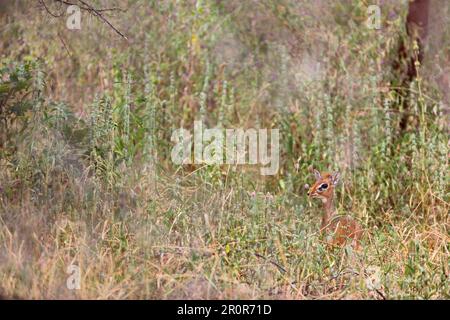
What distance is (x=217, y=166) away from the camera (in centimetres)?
668

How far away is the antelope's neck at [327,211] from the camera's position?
660cm

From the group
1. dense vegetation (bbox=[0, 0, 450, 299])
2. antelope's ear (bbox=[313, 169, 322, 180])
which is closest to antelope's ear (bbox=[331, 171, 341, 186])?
antelope's ear (bbox=[313, 169, 322, 180])

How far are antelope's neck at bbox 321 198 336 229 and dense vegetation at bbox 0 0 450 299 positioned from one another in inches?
5.7

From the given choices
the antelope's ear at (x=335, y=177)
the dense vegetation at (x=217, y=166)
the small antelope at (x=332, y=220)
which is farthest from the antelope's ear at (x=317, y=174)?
the dense vegetation at (x=217, y=166)

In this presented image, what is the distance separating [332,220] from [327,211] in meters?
0.25

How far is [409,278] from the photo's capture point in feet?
18.1

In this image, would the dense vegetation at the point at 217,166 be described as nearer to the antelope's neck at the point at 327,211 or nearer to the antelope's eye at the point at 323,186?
the antelope's neck at the point at 327,211

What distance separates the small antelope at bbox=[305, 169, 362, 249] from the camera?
20.3 feet

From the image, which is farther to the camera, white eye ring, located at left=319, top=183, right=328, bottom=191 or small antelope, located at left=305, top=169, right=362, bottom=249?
white eye ring, located at left=319, top=183, right=328, bottom=191

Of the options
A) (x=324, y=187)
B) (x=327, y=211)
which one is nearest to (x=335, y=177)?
(x=324, y=187)

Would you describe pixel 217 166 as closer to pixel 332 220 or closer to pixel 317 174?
pixel 317 174

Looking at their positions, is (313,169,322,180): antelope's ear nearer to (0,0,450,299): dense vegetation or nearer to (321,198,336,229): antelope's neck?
(321,198,336,229): antelope's neck

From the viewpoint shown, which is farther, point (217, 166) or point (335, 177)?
point (335, 177)
